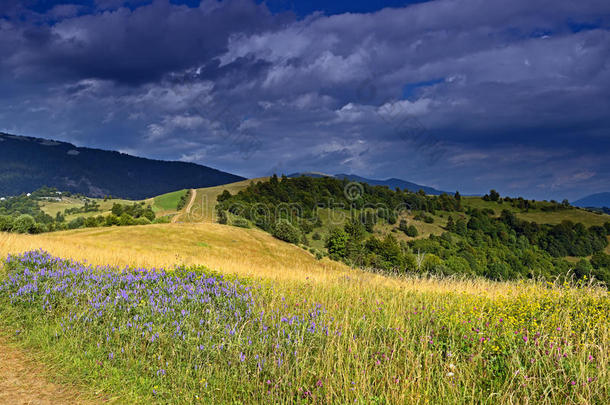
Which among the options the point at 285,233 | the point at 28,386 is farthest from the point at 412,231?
the point at 28,386

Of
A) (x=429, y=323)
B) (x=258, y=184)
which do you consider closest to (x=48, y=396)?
(x=429, y=323)

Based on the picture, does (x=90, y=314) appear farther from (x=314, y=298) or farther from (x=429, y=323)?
(x=429, y=323)

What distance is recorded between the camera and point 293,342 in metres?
5.51

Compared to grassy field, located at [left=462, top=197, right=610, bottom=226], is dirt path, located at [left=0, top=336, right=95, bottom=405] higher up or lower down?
lower down

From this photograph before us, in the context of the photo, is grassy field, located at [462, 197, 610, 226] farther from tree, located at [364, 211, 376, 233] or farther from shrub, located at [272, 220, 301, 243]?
shrub, located at [272, 220, 301, 243]

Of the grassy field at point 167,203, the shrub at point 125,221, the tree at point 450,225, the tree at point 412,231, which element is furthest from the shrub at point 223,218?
the tree at point 450,225

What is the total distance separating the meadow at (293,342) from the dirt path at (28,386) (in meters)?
0.21

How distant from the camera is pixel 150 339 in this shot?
5.64 m

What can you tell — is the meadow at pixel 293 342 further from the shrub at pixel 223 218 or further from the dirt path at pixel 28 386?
the shrub at pixel 223 218

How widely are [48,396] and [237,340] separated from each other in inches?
99.7

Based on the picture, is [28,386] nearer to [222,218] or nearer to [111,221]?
[111,221]

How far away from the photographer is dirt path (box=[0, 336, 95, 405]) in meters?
4.69

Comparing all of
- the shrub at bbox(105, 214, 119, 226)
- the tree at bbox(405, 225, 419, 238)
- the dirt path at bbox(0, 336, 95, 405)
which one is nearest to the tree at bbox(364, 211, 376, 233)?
the tree at bbox(405, 225, 419, 238)

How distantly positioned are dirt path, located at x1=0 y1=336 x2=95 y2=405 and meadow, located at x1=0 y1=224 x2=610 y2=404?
0.69ft
